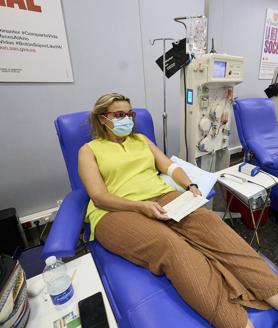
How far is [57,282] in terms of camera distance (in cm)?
68

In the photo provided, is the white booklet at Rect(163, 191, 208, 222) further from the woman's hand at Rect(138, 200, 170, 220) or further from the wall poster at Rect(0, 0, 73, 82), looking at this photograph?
the wall poster at Rect(0, 0, 73, 82)

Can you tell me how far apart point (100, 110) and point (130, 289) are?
3.04 ft

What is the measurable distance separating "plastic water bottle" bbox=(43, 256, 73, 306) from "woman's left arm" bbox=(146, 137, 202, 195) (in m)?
0.71

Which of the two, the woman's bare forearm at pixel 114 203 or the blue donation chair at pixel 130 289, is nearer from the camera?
the blue donation chair at pixel 130 289

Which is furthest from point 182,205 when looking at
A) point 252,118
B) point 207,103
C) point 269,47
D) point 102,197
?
point 269,47

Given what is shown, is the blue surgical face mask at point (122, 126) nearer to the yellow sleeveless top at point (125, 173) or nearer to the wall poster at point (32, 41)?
the yellow sleeveless top at point (125, 173)

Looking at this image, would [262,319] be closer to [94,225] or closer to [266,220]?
[94,225]

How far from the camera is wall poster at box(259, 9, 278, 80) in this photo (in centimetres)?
277

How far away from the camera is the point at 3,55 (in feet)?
4.73

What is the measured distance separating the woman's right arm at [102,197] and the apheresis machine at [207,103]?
0.85 meters

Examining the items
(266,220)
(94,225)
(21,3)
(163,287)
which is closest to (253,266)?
(163,287)

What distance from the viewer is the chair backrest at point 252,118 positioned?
175 cm

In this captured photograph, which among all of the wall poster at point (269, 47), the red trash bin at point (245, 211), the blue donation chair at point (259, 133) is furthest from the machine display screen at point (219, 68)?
the wall poster at point (269, 47)

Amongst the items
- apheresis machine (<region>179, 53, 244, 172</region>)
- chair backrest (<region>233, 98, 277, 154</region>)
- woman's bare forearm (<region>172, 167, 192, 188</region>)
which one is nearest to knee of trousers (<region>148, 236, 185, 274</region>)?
woman's bare forearm (<region>172, 167, 192, 188</region>)
